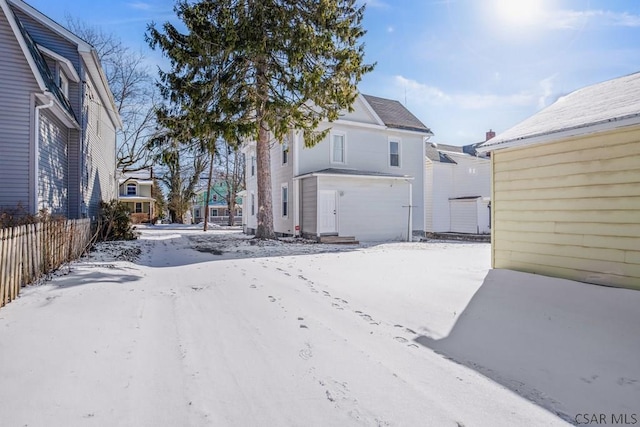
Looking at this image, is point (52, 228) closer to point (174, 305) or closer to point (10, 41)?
point (174, 305)

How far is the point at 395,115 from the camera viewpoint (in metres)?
20.2

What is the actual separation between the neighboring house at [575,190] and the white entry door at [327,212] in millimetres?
8667

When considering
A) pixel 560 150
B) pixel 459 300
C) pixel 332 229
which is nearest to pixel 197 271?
pixel 459 300

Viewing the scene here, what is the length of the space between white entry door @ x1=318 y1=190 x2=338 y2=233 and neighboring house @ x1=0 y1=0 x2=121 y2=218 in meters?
8.64


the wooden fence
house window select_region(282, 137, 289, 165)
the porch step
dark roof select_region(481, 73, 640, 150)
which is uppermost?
house window select_region(282, 137, 289, 165)

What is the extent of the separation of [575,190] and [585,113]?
4.62 ft

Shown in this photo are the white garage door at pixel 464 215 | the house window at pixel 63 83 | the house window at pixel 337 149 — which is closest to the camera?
the house window at pixel 63 83

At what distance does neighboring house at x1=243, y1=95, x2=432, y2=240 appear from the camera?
51.5 ft

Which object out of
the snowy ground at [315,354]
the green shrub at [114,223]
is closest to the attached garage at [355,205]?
the green shrub at [114,223]

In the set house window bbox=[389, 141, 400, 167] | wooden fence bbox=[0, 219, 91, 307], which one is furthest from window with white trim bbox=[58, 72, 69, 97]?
house window bbox=[389, 141, 400, 167]

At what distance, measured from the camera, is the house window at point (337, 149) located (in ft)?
57.1

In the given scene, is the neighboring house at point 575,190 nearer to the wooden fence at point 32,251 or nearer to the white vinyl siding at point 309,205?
the wooden fence at point 32,251

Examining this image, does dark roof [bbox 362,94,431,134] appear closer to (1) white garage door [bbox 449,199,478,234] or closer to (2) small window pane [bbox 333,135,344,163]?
(2) small window pane [bbox 333,135,344,163]

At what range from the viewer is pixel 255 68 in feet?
44.9
